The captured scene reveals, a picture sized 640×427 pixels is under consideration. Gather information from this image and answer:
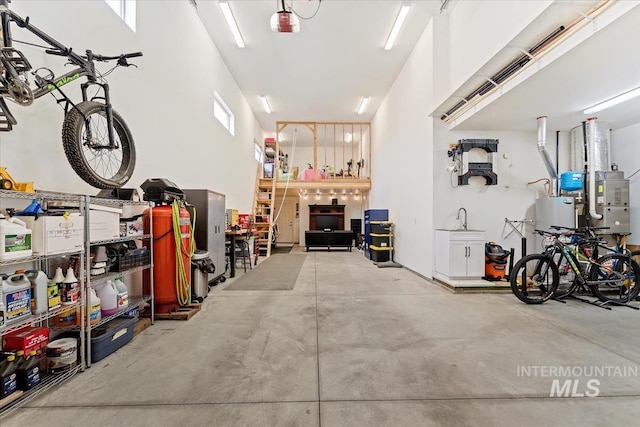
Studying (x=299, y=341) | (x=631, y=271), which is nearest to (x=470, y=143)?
(x=631, y=271)

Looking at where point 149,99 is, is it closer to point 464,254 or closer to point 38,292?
point 38,292

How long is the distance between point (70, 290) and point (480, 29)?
5.25m

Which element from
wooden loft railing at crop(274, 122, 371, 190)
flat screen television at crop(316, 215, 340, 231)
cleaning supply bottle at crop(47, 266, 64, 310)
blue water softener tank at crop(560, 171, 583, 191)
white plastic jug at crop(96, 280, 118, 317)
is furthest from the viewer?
flat screen television at crop(316, 215, 340, 231)

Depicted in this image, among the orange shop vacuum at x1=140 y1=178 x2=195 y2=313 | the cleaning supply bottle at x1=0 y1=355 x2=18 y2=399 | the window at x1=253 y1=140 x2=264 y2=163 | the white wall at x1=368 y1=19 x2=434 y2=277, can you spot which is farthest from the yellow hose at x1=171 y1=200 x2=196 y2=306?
the window at x1=253 y1=140 x2=264 y2=163

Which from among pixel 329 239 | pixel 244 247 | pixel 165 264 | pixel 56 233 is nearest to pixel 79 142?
pixel 56 233

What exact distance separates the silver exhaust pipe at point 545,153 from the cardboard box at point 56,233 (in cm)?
601

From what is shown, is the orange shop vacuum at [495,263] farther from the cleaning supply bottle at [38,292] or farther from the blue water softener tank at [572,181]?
the cleaning supply bottle at [38,292]

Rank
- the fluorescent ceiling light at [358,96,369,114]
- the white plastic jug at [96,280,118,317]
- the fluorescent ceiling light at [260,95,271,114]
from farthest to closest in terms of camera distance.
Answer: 1. the fluorescent ceiling light at [358,96,369,114]
2. the fluorescent ceiling light at [260,95,271,114]
3. the white plastic jug at [96,280,118,317]

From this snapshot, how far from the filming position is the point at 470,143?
188 inches

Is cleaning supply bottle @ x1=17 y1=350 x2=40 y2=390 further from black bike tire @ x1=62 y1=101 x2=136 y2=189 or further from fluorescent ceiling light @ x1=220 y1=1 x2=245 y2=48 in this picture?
fluorescent ceiling light @ x1=220 y1=1 x2=245 y2=48

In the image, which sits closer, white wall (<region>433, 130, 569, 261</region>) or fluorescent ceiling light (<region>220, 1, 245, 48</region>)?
fluorescent ceiling light (<region>220, 1, 245, 48</region>)

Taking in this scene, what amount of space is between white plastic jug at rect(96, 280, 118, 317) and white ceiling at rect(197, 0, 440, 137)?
4621 mm

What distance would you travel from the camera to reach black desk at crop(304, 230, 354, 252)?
970 centimetres

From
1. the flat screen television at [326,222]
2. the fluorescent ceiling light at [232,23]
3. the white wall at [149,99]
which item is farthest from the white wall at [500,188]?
the flat screen television at [326,222]
